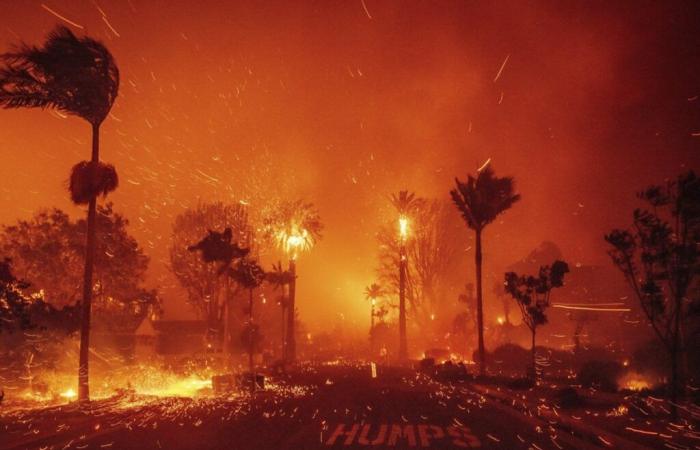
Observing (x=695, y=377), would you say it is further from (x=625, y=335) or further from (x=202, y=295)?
(x=202, y=295)

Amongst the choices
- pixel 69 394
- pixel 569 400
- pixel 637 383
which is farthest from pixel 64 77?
pixel 637 383

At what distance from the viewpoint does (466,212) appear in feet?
132

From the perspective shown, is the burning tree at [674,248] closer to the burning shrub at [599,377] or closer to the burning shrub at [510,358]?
the burning shrub at [599,377]

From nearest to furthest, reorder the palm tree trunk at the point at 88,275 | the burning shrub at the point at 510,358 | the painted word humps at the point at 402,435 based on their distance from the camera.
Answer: the painted word humps at the point at 402,435
the palm tree trunk at the point at 88,275
the burning shrub at the point at 510,358

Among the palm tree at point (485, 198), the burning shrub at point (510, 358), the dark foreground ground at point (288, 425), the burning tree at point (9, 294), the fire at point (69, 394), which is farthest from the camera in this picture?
the burning shrub at point (510, 358)

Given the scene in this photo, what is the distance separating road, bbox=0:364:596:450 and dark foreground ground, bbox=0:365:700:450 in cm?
2

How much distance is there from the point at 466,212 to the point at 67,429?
95.2 feet

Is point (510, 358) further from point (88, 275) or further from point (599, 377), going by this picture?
point (88, 275)

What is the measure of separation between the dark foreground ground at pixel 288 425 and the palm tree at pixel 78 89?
3.90 meters

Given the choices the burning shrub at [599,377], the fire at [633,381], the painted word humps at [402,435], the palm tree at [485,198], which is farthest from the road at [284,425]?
the palm tree at [485,198]

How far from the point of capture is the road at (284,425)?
1322 centimetres

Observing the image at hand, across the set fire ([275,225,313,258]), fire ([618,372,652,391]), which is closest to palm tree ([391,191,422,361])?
fire ([275,225,313,258])

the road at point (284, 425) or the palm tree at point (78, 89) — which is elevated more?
the palm tree at point (78, 89)

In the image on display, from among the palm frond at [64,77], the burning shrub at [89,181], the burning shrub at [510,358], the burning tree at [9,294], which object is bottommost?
the burning shrub at [510,358]
